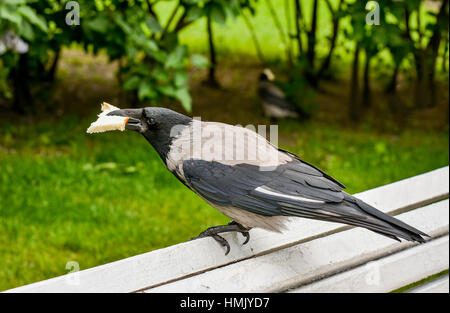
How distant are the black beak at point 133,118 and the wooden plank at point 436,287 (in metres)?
1.35

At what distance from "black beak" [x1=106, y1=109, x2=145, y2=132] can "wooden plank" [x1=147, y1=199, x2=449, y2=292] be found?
456 millimetres

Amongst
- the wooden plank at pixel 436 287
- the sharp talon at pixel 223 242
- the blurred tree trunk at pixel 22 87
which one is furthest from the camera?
the blurred tree trunk at pixel 22 87

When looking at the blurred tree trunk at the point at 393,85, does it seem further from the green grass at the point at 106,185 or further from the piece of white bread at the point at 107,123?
the piece of white bread at the point at 107,123

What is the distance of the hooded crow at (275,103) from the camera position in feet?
18.2

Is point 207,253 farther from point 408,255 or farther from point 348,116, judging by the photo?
point 348,116

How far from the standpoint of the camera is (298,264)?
219 cm

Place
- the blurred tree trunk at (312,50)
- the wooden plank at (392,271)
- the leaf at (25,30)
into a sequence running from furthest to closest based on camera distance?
the blurred tree trunk at (312,50)
the leaf at (25,30)
the wooden plank at (392,271)

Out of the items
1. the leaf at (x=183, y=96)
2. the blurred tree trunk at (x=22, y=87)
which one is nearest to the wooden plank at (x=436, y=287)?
the leaf at (x=183, y=96)

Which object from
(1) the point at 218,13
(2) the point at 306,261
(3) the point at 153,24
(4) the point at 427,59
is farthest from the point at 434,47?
(2) the point at 306,261

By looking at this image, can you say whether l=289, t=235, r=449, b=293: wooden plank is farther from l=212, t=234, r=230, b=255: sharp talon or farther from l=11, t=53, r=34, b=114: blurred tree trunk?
l=11, t=53, r=34, b=114: blurred tree trunk

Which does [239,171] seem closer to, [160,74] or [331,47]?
[160,74]

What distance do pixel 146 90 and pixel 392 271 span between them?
7.31 ft

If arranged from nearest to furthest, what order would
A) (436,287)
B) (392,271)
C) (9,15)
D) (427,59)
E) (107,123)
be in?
1. (107,123)
2. (392,271)
3. (436,287)
4. (9,15)
5. (427,59)

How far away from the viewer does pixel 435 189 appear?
2830 millimetres
